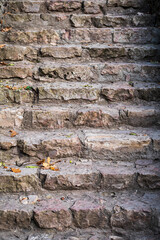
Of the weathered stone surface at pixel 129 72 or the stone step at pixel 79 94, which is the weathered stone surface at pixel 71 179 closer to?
the stone step at pixel 79 94

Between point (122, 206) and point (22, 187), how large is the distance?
784 mm

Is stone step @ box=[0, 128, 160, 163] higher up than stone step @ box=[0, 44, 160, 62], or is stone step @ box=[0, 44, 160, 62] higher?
stone step @ box=[0, 44, 160, 62]

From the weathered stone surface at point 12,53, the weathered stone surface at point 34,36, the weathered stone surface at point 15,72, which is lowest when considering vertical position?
the weathered stone surface at point 15,72

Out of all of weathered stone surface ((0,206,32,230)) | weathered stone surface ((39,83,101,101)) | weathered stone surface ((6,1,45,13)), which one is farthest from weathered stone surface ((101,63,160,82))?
weathered stone surface ((0,206,32,230))

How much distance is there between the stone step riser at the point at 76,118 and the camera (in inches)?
92.0

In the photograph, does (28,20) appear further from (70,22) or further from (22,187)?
(22,187)

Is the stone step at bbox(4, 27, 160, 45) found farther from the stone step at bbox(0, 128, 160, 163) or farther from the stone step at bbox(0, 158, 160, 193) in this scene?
the stone step at bbox(0, 158, 160, 193)

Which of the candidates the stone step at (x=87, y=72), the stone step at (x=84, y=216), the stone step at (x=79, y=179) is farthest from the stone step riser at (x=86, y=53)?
the stone step at (x=84, y=216)

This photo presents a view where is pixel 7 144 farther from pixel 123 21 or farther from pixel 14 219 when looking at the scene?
pixel 123 21

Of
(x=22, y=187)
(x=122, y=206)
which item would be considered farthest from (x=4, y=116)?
(x=122, y=206)

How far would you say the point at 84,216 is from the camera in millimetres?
1736

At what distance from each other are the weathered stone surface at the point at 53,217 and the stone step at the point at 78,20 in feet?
8.13

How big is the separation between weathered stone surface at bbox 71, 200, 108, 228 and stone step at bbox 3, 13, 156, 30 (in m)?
2.48

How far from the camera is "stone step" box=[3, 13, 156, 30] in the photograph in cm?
329
